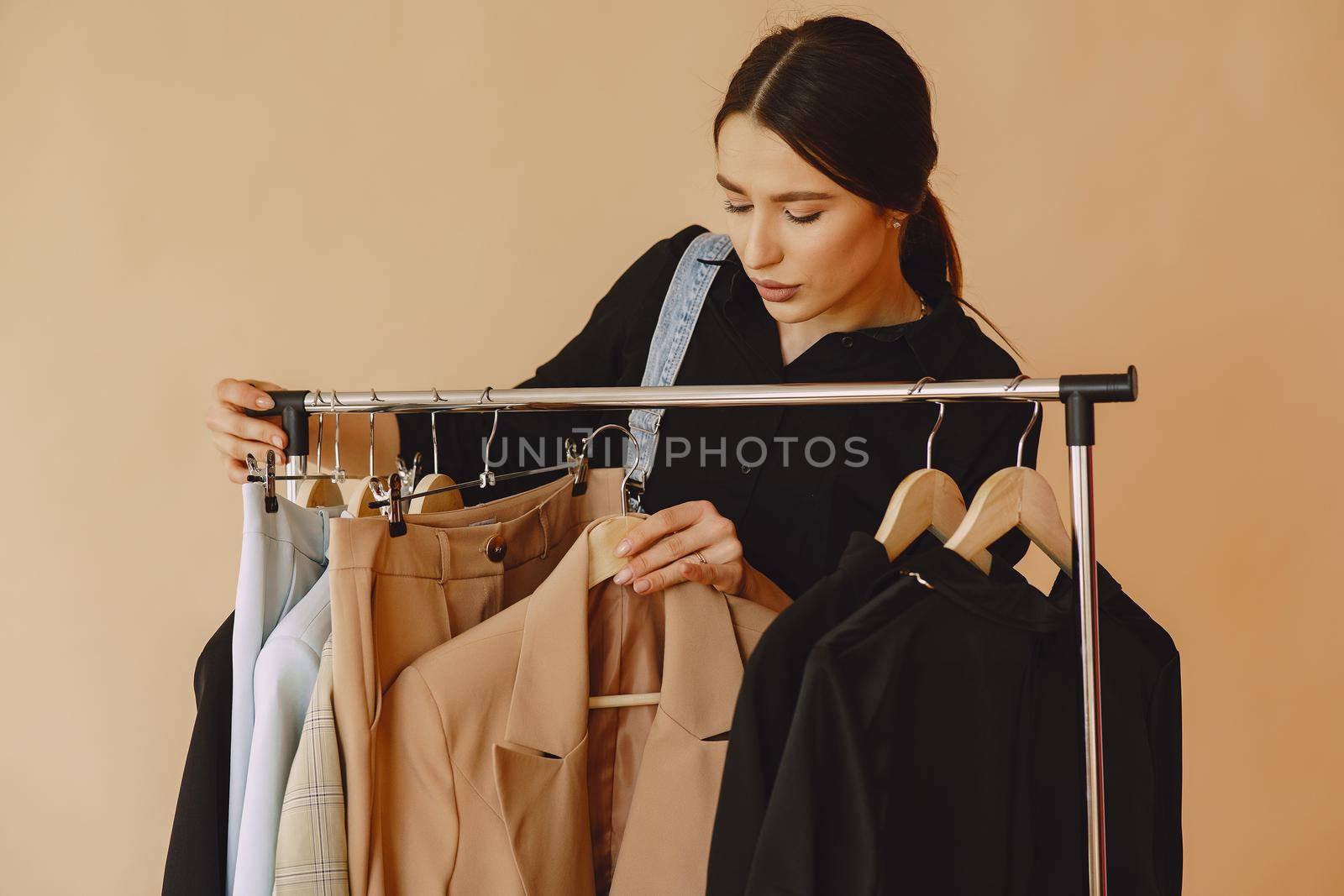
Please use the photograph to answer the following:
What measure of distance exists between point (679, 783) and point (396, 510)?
1.31ft

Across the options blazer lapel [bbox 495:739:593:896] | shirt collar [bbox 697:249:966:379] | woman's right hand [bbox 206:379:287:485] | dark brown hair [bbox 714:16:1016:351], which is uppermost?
dark brown hair [bbox 714:16:1016:351]

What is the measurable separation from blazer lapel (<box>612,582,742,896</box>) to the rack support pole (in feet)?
1.14

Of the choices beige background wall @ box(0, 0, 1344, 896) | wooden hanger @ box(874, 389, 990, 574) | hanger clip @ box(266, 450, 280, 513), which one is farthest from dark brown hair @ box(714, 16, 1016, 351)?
beige background wall @ box(0, 0, 1344, 896)

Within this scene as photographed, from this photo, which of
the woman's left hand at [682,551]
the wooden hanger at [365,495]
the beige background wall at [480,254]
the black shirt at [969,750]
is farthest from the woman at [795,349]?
the beige background wall at [480,254]

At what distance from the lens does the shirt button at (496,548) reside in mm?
1174

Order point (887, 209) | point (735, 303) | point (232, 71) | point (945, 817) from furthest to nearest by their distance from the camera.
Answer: point (232, 71), point (735, 303), point (887, 209), point (945, 817)

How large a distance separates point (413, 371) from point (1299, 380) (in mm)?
1778

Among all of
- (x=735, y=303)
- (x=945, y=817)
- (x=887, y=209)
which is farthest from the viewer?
(x=735, y=303)

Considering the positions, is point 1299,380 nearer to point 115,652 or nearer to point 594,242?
point 594,242

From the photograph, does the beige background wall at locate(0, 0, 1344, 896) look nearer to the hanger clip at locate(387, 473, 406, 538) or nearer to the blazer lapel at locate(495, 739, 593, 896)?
the hanger clip at locate(387, 473, 406, 538)

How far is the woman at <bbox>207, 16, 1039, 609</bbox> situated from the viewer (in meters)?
1.25

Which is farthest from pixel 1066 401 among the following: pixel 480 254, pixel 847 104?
pixel 480 254

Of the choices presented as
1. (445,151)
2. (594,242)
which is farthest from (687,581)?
(445,151)

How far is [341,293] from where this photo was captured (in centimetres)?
217
